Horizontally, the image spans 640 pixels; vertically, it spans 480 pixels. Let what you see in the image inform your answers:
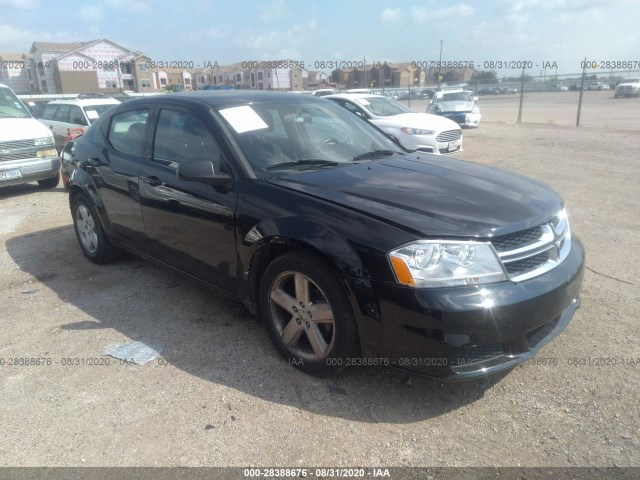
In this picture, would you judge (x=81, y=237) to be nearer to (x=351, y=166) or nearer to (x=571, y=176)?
(x=351, y=166)

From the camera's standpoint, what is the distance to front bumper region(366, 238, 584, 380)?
235cm

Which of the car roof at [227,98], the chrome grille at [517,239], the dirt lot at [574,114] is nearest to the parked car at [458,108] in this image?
the dirt lot at [574,114]

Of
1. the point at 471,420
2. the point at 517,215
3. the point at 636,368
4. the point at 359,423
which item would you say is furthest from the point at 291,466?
the point at 636,368

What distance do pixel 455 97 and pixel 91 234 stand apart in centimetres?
1988

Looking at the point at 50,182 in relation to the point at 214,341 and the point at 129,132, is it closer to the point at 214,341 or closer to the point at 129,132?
the point at 129,132

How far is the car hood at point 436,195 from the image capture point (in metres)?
2.55

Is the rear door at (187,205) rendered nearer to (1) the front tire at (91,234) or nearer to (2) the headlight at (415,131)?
(1) the front tire at (91,234)

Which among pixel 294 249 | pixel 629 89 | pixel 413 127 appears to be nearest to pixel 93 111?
pixel 413 127

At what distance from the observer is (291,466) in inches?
91.5

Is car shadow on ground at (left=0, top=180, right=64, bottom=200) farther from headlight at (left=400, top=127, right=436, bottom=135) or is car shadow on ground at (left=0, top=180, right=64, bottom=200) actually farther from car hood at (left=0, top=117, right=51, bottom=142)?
headlight at (left=400, top=127, right=436, bottom=135)

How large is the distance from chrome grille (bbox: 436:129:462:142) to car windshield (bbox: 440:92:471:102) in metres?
10.9

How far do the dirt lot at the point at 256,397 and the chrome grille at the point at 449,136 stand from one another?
268 inches

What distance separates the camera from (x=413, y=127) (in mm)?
10891

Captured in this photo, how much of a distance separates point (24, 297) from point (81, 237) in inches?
40.4
